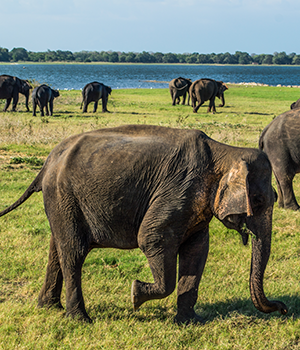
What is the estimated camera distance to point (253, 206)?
3.93m

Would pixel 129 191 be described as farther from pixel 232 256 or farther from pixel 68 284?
pixel 232 256

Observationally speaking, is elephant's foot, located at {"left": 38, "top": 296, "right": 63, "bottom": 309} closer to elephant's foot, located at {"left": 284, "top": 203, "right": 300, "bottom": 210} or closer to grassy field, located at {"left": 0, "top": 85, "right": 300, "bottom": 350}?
grassy field, located at {"left": 0, "top": 85, "right": 300, "bottom": 350}

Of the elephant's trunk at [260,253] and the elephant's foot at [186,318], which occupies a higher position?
the elephant's trunk at [260,253]

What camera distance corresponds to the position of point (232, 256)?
6.29 metres

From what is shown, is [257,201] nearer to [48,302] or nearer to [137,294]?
[137,294]

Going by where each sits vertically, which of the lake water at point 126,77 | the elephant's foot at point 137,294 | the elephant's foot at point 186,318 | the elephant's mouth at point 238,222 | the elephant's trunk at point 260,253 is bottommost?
the lake water at point 126,77

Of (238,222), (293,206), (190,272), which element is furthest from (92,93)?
(238,222)

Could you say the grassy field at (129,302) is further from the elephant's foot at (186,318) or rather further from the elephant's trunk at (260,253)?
the elephant's trunk at (260,253)

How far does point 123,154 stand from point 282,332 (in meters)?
2.28

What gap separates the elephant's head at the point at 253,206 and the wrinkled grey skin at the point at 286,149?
4679 millimetres

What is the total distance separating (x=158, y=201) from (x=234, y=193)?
679mm

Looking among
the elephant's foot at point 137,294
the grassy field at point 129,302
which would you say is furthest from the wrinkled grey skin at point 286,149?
the elephant's foot at point 137,294

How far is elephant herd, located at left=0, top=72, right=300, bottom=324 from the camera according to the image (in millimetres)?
3965

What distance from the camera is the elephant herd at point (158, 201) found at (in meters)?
3.96
